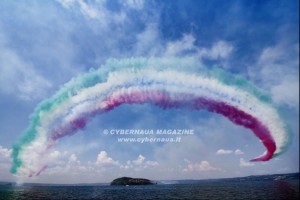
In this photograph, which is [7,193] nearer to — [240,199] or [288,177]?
[240,199]

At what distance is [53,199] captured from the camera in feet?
180

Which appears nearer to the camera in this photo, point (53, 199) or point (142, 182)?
point (53, 199)

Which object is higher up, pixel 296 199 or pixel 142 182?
pixel 296 199

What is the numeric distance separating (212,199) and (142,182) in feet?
250

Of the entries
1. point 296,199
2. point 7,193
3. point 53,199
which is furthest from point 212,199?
point 7,193

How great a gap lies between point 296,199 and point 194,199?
13.7 meters

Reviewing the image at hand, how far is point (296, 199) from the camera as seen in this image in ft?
126

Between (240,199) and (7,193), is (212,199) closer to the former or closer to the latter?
(240,199)

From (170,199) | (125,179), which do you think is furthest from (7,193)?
(125,179)

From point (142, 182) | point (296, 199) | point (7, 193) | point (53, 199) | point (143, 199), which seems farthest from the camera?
point (142, 182)

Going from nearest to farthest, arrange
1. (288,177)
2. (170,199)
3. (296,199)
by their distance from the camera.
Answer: (296,199), (170,199), (288,177)

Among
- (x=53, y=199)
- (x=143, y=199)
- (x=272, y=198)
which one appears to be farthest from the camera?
(x=53, y=199)

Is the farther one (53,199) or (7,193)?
(7,193)

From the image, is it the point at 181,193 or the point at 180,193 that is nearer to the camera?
the point at 181,193
